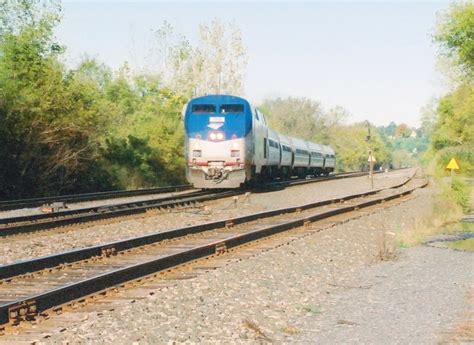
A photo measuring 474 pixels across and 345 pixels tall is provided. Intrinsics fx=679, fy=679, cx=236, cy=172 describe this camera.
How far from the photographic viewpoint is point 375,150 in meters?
155

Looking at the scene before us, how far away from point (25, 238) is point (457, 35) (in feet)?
142

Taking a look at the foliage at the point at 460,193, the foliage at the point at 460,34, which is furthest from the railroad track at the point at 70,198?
the foliage at the point at 460,34

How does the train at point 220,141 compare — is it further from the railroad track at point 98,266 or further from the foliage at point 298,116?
the foliage at point 298,116

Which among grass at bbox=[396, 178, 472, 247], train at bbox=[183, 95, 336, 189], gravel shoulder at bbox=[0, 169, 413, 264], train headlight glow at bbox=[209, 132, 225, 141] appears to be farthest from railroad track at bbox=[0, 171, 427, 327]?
train headlight glow at bbox=[209, 132, 225, 141]

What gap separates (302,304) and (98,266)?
10.5ft

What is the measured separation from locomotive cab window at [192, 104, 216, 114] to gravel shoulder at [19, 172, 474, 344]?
585 inches

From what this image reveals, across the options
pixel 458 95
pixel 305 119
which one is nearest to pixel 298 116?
pixel 305 119

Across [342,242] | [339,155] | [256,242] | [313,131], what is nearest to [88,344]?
[256,242]

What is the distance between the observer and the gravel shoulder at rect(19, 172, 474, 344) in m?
6.21

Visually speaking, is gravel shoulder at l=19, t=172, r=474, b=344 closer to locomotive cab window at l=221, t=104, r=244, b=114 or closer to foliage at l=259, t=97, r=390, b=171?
locomotive cab window at l=221, t=104, r=244, b=114

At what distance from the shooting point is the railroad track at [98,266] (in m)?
6.96

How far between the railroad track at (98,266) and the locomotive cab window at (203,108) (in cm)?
1156

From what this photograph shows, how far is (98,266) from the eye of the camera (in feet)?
31.4

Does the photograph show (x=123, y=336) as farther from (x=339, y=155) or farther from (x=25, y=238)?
(x=339, y=155)
